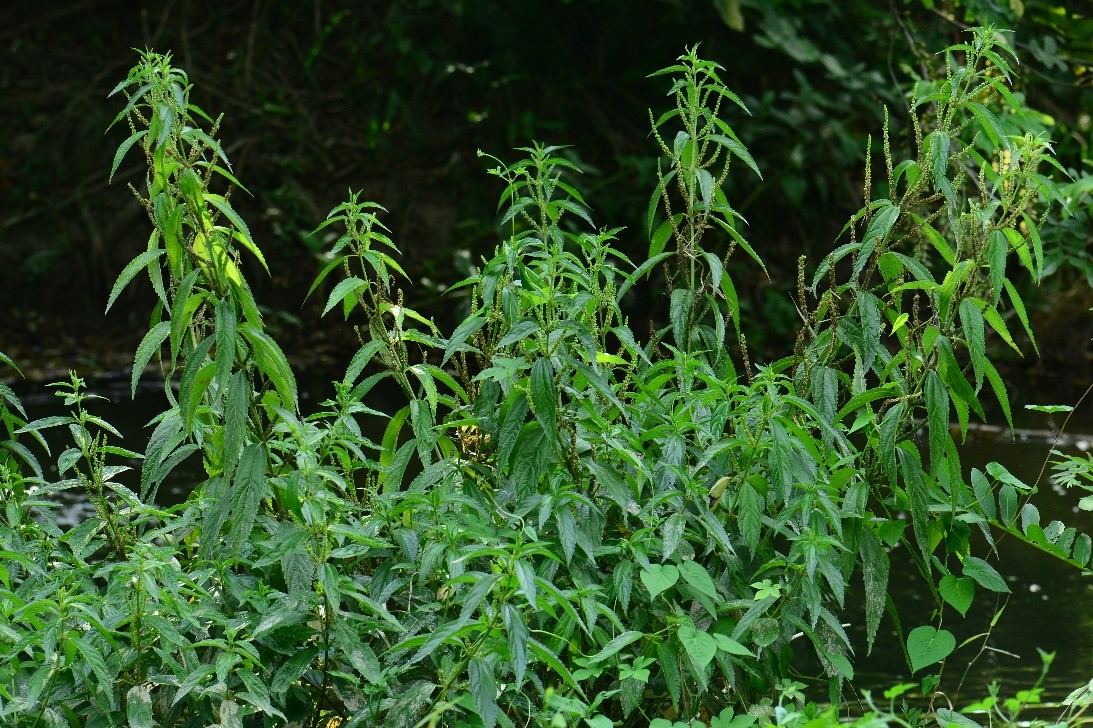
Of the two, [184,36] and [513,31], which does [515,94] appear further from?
[184,36]

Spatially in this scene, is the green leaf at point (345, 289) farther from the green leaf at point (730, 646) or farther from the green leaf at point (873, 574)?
the green leaf at point (873, 574)

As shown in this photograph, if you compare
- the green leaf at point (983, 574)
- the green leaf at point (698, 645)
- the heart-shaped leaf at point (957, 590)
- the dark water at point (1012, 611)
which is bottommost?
the dark water at point (1012, 611)

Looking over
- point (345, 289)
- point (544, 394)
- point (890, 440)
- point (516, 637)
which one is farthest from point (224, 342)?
point (890, 440)

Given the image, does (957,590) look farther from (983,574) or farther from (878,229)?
(878,229)

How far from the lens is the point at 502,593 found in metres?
1.65

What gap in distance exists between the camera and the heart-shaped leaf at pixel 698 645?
178 centimetres

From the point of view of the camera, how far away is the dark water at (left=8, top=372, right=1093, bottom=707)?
2.94m

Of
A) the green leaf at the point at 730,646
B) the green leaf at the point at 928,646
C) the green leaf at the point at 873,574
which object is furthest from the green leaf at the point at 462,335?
the green leaf at the point at 928,646

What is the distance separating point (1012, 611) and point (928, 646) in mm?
1472

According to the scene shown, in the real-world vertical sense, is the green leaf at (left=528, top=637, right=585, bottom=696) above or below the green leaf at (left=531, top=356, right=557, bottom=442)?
below

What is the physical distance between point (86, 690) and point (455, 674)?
1.77 feet

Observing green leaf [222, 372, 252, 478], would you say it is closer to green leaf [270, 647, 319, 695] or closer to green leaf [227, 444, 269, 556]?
green leaf [227, 444, 269, 556]

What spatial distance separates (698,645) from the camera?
5.96ft

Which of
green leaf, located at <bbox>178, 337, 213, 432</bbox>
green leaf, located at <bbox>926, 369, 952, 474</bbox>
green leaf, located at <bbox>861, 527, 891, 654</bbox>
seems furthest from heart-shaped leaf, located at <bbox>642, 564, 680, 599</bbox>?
green leaf, located at <bbox>178, 337, 213, 432</bbox>
